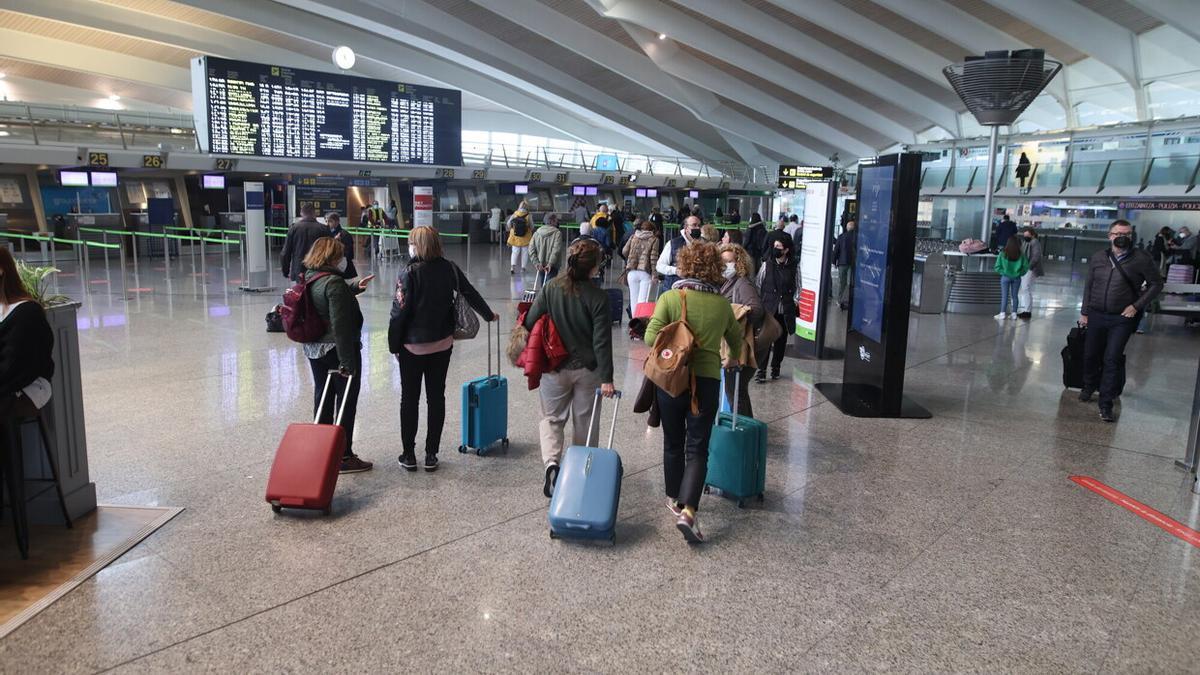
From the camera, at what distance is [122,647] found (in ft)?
11.4

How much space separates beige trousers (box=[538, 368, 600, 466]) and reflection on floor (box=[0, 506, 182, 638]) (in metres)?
2.24

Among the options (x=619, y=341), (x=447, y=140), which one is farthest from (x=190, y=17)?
(x=619, y=341)

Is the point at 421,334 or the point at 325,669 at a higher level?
the point at 421,334

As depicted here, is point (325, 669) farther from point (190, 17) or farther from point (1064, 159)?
point (190, 17)

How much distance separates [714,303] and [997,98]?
13592 mm

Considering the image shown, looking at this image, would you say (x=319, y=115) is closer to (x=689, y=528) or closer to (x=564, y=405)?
(x=564, y=405)

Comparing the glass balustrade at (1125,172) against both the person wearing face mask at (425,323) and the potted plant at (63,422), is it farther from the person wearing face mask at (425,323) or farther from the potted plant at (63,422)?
the potted plant at (63,422)

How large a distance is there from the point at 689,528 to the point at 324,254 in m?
2.82

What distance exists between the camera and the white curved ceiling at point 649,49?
24.2 metres

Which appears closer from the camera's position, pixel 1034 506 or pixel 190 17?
pixel 1034 506

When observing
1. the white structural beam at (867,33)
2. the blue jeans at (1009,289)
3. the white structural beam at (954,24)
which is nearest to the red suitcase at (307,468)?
the blue jeans at (1009,289)

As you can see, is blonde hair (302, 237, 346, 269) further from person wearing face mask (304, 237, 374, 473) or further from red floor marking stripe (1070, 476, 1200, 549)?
red floor marking stripe (1070, 476, 1200, 549)

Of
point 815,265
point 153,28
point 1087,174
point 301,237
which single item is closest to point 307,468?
point 815,265

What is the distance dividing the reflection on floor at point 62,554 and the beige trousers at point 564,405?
224 cm
